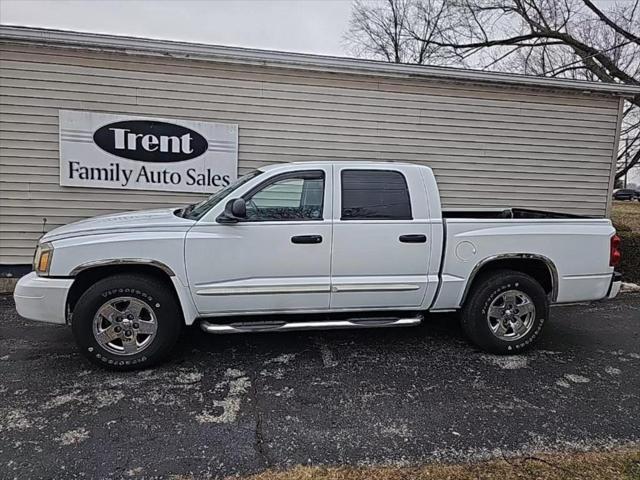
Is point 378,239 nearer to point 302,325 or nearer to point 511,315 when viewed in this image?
point 302,325

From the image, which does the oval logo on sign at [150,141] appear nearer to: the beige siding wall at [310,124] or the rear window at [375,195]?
the beige siding wall at [310,124]

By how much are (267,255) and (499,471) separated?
2301 millimetres

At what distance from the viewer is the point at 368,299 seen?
160 inches

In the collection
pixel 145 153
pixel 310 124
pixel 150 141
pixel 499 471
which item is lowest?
pixel 499 471

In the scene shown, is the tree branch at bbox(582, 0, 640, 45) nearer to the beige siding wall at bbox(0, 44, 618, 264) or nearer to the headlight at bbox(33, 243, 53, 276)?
the beige siding wall at bbox(0, 44, 618, 264)

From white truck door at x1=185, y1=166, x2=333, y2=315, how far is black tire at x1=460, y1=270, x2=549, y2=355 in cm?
142

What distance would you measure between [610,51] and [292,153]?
35.2 feet

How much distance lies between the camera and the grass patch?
8.17 feet

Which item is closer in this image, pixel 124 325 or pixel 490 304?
pixel 124 325

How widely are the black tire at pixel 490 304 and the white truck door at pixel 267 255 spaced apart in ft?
4.67

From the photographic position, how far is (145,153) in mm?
6684

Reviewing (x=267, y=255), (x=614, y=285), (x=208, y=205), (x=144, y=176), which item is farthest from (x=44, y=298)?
(x=614, y=285)

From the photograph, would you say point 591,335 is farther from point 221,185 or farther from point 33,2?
point 33,2

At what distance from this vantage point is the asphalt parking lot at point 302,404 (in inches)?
105
